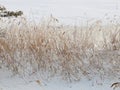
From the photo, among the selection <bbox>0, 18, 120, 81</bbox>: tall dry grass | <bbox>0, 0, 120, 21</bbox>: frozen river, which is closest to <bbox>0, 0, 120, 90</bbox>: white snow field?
<bbox>0, 0, 120, 21</bbox>: frozen river

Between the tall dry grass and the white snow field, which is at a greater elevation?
the tall dry grass

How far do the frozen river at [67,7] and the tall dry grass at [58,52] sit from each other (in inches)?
150

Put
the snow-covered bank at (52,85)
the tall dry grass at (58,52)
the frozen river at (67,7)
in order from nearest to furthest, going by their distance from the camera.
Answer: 1. the snow-covered bank at (52,85)
2. the tall dry grass at (58,52)
3. the frozen river at (67,7)

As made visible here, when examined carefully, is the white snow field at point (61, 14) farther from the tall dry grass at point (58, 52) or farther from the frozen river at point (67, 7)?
the tall dry grass at point (58, 52)

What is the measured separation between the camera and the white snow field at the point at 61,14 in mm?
5863

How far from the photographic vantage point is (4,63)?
648 centimetres

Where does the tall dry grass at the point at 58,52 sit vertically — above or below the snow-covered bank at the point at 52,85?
above

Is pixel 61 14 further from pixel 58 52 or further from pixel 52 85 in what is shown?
pixel 52 85

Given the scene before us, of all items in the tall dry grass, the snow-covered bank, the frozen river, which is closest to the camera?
Answer: the snow-covered bank

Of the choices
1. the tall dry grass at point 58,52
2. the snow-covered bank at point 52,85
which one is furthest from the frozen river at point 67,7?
the snow-covered bank at point 52,85

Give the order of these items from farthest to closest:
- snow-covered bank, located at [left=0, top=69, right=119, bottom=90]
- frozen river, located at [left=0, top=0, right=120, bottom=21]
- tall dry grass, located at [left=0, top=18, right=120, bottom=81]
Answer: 1. frozen river, located at [left=0, top=0, right=120, bottom=21]
2. tall dry grass, located at [left=0, top=18, right=120, bottom=81]
3. snow-covered bank, located at [left=0, top=69, right=119, bottom=90]

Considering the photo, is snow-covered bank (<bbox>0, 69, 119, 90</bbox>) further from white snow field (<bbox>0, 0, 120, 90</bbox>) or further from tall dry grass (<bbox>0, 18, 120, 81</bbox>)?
tall dry grass (<bbox>0, 18, 120, 81</bbox>)

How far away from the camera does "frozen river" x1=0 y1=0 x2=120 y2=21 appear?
37.2 ft

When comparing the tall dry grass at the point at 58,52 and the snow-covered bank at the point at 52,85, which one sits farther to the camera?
the tall dry grass at the point at 58,52
